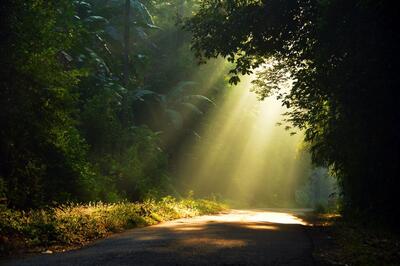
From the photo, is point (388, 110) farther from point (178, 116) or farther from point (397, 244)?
point (178, 116)

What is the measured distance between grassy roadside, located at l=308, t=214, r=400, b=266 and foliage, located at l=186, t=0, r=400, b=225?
207cm

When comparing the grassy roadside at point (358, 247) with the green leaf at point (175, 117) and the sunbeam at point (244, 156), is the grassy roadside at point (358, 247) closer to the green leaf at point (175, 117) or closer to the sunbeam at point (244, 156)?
the sunbeam at point (244, 156)

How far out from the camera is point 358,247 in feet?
31.6

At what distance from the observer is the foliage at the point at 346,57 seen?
12883 millimetres

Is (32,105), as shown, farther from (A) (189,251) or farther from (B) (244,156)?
(B) (244,156)

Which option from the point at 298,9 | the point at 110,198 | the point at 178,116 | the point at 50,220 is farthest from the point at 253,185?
the point at 50,220

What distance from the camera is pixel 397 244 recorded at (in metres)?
10.1

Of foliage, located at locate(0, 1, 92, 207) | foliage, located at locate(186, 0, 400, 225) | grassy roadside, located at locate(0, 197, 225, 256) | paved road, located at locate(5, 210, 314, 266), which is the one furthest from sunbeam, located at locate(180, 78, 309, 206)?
paved road, located at locate(5, 210, 314, 266)

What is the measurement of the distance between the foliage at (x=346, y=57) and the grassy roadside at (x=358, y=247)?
6.80 feet

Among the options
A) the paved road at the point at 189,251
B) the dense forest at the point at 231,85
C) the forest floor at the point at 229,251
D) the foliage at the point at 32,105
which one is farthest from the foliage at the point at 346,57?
the foliage at the point at 32,105

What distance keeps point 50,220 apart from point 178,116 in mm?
25090

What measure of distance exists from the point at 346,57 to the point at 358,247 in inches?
251

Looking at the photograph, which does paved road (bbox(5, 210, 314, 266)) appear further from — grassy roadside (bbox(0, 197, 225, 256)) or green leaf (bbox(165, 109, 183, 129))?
green leaf (bbox(165, 109, 183, 129))

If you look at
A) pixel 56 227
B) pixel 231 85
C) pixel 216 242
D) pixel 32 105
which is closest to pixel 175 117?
pixel 231 85
